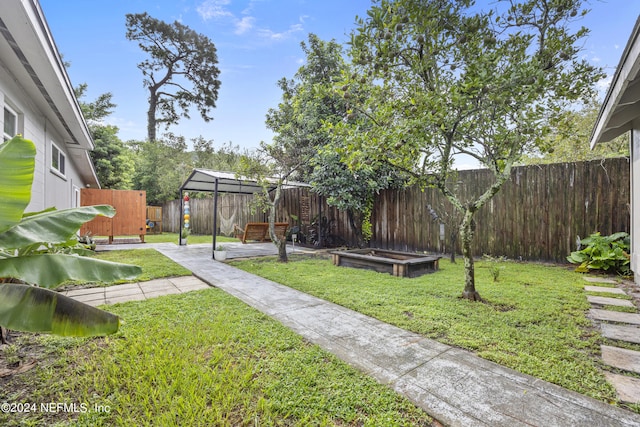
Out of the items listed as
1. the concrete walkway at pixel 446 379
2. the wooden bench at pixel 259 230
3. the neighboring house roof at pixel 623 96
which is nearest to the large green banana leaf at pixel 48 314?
the concrete walkway at pixel 446 379

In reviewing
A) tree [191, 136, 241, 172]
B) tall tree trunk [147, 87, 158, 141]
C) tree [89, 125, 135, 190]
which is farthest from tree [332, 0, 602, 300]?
tall tree trunk [147, 87, 158, 141]

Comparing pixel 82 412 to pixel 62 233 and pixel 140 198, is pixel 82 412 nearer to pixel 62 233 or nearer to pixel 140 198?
pixel 62 233

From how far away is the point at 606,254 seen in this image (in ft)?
17.5

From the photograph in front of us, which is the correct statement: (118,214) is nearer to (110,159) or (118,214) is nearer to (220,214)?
(220,214)

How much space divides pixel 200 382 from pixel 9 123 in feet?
15.9

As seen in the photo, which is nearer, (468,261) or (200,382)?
(200,382)

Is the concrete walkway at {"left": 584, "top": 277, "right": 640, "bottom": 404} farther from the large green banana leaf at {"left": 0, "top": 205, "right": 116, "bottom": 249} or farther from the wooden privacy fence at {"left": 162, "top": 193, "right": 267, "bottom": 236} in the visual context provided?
the wooden privacy fence at {"left": 162, "top": 193, "right": 267, "bottom": 236}

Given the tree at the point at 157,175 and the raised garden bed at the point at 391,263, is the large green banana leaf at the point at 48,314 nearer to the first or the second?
the raised garden bed at the point at 391,263

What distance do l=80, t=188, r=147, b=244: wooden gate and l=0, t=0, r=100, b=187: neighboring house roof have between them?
6.33 m

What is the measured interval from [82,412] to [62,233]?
3.54 feet

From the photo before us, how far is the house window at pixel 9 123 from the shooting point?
3.93 m

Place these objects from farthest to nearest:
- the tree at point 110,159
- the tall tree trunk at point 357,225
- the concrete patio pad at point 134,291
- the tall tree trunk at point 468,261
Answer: the tree at point 110,159, the tall tree trunk at point 357,225, the concrete patio pad at point 134,291, the tall tree trunk at point 468,261

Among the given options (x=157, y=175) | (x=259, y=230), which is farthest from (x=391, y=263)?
(x=157, y=175)

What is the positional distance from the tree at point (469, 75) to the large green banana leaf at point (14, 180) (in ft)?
10.5
